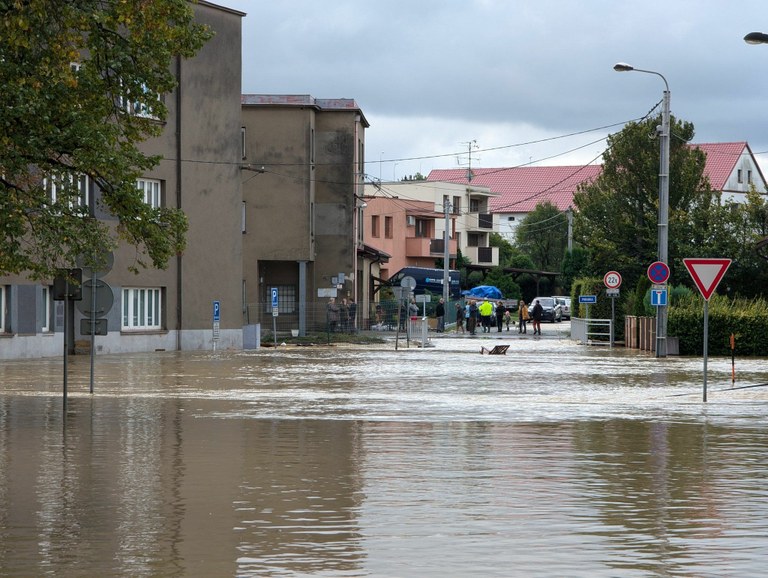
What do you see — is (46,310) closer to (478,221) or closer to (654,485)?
(654,485)

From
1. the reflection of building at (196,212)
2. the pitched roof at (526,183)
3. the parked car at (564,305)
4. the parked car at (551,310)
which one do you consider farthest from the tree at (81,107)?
the pitched roof at (526,183)

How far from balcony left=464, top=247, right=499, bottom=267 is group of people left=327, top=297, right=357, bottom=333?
2453 inches

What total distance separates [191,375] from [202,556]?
75.6 feet

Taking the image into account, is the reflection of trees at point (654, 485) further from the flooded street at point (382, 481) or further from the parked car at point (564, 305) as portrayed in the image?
the parked car at point (564, 305)

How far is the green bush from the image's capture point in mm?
45531

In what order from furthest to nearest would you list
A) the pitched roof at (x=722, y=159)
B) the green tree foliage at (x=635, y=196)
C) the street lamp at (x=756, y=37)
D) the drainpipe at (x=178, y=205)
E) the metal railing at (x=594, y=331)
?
the pitched roof at (x=722, y=159), the green tree foliage at (x=635, y=196), the metal railing at (x=594, y=331), the drainpipe at (x=178, y=205), the street lamp at (x=756, y=37)

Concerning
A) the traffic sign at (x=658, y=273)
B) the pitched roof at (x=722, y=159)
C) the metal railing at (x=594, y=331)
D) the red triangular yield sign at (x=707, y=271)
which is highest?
the pitched roof at (x=722, y=159)

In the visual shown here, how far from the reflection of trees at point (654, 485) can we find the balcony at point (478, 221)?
102 meters

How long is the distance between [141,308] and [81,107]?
24504mm

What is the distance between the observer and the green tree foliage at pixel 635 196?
66.2m

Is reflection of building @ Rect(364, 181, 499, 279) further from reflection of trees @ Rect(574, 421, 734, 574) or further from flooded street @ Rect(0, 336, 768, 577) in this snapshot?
reflection of trees @ Rect(574, 421, 734, 574)

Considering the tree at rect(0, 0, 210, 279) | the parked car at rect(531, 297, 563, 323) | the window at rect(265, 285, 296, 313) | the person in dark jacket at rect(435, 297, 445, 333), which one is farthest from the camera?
the parked car at rect(531, 297, 563, 323)

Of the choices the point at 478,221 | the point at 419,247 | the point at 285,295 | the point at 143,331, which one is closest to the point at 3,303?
the point at 143,331

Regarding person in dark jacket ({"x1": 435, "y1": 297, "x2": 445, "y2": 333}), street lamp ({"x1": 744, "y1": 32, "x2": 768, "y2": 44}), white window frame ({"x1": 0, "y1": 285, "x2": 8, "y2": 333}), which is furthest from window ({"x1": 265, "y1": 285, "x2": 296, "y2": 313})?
street lamp ({"x1": 744, "y1": 32, "x2": 768, "y2": 44})
